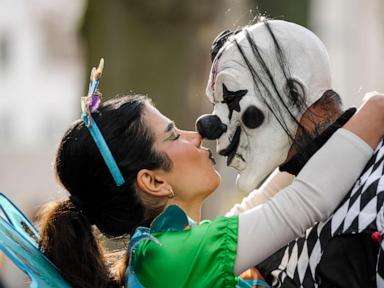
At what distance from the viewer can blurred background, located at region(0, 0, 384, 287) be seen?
22.4 feet

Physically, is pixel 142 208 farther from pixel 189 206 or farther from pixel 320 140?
pixel 320 140

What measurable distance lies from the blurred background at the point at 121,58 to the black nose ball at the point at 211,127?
96.6 inches

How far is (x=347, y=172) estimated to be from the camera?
2.70 m

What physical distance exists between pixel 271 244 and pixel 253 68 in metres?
0.45

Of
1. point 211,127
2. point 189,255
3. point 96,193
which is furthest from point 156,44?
point 189,255

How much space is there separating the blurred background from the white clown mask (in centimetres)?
245

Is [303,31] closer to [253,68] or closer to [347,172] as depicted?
[253,68]

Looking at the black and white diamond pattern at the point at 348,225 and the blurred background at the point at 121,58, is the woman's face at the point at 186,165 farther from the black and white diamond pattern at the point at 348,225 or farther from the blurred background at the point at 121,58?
the blurred background at the point at 121,58

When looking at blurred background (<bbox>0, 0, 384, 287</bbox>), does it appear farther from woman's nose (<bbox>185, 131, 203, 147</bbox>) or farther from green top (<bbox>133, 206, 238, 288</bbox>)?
green top (<bbox>133, 206, 238, 288</bbox>)

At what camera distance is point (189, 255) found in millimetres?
2855

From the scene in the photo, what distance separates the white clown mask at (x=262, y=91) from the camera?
110 inches

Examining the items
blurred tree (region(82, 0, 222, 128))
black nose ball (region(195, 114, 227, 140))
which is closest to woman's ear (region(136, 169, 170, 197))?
black nose ball (region(195, 114, 227, 140))

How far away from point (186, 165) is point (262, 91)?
1.38 ft

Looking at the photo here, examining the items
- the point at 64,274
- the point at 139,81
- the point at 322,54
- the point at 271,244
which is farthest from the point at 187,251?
the point at 139,81
